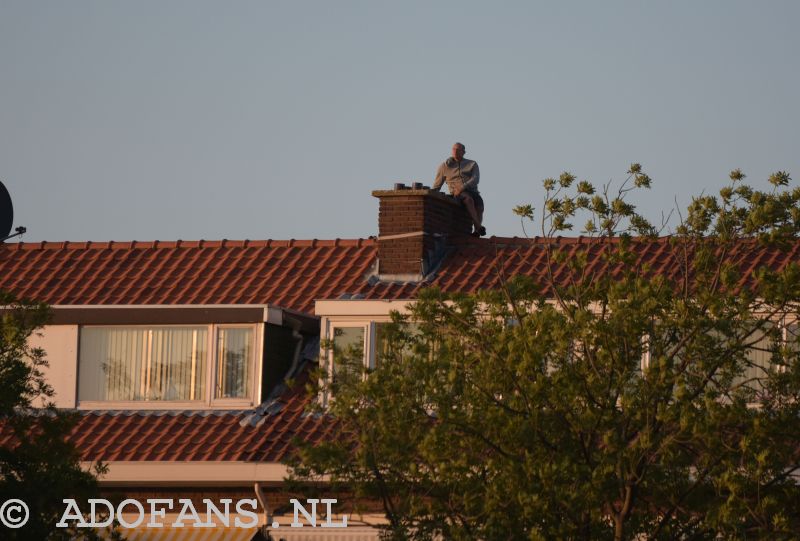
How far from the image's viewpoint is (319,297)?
25.6m

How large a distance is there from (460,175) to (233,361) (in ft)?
17.7

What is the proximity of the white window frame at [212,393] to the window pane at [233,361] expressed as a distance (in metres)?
0.06

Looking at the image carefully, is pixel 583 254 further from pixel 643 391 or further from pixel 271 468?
pixel 271 468

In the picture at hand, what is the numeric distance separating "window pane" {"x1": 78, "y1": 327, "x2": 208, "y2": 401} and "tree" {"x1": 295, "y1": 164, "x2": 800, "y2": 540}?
7379 mm

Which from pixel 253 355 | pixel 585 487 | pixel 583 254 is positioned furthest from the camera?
pixel 253 355

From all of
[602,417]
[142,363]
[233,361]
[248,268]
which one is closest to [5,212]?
[248,268]

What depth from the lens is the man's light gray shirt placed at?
27.4m

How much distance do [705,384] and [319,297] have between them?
10008 mm

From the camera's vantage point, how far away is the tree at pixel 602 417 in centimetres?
1591

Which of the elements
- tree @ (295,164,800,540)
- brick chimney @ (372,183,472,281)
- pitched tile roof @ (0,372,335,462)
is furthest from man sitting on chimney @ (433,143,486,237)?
tree @ (295,164,800,540)

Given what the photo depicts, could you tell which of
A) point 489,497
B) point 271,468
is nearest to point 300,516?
point 271,468

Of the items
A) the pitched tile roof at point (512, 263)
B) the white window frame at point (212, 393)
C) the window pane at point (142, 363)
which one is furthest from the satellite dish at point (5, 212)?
the pitched tile roof at point (512, 263)

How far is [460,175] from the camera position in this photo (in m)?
27.5

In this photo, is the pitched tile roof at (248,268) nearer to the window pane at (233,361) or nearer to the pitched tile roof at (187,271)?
the pitched tile roof at (187,271)
